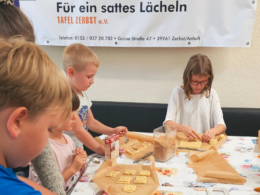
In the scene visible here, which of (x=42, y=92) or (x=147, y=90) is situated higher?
(x=42, y=92)

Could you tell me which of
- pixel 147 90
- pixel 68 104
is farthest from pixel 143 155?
pixel 147 90

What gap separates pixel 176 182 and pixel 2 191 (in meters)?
0.67

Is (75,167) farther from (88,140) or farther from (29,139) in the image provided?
(29,139)

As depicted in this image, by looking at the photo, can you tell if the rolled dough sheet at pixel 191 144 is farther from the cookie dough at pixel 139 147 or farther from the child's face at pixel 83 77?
the child's face at pixel 83 77

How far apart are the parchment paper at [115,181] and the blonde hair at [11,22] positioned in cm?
57

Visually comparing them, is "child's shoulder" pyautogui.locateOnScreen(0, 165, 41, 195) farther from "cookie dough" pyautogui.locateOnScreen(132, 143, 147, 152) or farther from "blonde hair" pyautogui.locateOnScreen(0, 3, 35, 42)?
"cookie dough" pyautogui.locateOnScreen(132, 143, 147, 152)

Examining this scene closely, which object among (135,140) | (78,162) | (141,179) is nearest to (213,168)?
(141,179)

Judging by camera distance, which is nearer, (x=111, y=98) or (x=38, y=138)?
(x=38, y=138)

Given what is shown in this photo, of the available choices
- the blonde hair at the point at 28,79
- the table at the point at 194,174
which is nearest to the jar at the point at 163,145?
the table at the point at 194,174

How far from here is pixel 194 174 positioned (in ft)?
3.18

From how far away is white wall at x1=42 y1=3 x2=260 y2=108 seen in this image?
204 centimetres

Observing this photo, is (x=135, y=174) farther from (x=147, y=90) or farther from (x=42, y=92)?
(x=147, y=90)

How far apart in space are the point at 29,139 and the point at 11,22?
0.45 meters

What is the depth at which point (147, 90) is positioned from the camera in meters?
2.21
